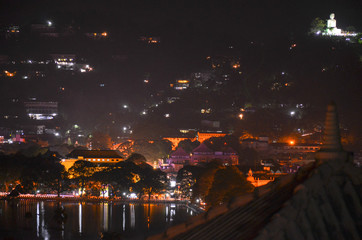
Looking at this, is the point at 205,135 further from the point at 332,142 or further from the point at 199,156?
the point at 332,142

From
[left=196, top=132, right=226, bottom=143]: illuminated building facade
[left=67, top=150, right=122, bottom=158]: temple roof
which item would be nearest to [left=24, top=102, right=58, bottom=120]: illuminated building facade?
[left=196, top=132, right=226, bottom=143]: illuminated building facade

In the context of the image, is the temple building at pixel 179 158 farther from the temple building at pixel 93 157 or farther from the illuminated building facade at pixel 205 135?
the illuminated building facade at pixel 205 135

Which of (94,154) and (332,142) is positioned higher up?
(94,154)

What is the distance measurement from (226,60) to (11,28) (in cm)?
6597

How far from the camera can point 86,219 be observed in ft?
142

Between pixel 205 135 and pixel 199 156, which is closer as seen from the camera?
pixel 199 156

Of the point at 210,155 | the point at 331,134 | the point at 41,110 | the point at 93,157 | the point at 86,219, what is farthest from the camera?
the point at 41,110

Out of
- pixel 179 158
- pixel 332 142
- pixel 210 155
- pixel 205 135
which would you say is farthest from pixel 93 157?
pixel 332 142

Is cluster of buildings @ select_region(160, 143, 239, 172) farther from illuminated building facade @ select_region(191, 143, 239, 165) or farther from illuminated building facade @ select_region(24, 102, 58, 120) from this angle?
illuminated building facade @ select_region(24, 102, 58, 120)

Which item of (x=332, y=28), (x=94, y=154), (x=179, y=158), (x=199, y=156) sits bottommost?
(x=179, y=158)

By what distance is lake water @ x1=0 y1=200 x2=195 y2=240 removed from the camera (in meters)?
37.8

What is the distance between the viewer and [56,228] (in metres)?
40.8

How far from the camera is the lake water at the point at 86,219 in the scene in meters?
37.8

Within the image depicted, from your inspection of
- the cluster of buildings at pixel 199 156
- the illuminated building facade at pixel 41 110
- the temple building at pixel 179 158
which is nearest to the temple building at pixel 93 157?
the cluster of buildings at pixel 199 156
